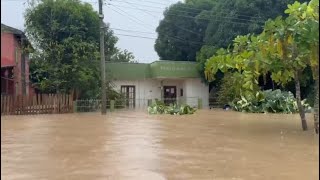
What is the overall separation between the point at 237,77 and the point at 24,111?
14.2 meters

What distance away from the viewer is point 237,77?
49.7 ft

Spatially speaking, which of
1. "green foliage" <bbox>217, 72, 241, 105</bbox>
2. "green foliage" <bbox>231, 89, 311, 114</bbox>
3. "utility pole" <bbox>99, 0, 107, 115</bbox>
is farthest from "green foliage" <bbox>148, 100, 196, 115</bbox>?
"green foliage" <bbox>217, 72, 241, 105</bbox>

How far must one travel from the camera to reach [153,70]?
112 feet

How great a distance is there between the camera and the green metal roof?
109ft

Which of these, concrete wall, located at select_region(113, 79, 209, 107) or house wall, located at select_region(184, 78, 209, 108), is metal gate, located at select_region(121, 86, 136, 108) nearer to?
concrete wall, located at select_region(113, 79, 209, 107)

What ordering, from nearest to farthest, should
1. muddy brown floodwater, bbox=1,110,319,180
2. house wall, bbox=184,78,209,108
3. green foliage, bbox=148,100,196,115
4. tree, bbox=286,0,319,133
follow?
muddy brown floodwater, bbox=1,110,319,180 → tree, bbox=286,0,319,133 → green foliage, bbox=148,100,196,115 → house wall, bbox=184,78,209,108

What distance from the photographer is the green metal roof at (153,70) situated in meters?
33.3

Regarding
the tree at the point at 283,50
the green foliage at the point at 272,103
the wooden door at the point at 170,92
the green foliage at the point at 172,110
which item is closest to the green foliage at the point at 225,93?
the green foliage at the point at 272,103

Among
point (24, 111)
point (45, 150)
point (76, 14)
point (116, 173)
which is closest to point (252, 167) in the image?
A: point (116, 173)

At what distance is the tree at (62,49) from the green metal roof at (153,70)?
4.12 meters

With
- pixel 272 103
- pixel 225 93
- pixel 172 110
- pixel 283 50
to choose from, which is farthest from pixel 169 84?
pixel 283 50

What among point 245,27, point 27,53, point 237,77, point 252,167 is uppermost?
point 245,27

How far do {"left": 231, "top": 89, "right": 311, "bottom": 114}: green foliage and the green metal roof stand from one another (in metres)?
7.78

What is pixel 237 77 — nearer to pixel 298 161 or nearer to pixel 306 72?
pixel 298 161
